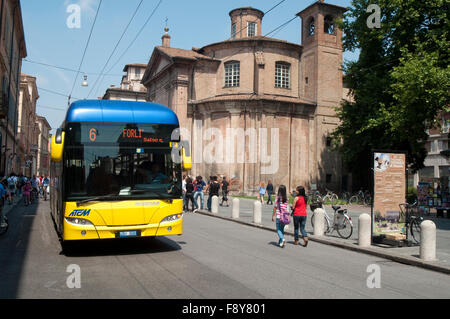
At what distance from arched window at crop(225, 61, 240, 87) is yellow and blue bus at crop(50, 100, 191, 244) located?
3001cm

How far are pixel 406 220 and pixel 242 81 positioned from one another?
2886 centimetres

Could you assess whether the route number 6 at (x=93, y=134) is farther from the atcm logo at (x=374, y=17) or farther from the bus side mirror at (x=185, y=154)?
the atcm logo at (x=374, y=17)

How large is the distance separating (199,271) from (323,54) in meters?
34.0

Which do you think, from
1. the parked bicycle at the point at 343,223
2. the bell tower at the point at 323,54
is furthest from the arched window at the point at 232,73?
the parked bicycle at the point at 343,223

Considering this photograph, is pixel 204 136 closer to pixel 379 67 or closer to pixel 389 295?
pixel 379 67

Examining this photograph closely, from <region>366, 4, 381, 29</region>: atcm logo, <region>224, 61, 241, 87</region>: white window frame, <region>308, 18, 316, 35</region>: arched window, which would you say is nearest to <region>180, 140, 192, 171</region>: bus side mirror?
<region>366, 4, 381, 29</region>: atcm logo

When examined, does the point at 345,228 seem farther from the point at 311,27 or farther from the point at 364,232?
the point at 311,27

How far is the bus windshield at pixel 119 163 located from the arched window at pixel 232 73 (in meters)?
30.2

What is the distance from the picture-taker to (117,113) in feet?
29.0

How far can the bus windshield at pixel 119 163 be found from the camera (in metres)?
8.29

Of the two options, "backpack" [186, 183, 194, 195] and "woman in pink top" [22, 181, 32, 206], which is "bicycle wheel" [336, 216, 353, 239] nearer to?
"backpack" [186, 183, 194, 195]

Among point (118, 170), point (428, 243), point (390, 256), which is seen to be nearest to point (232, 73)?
point (390, 256)
